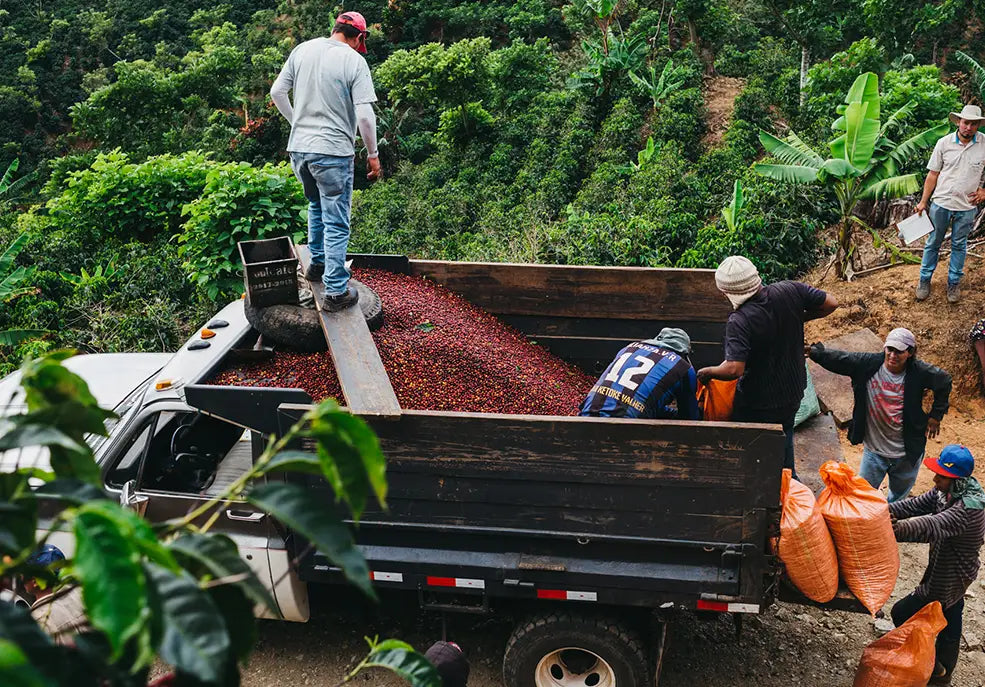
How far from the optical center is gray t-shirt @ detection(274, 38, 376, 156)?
16.4 feet

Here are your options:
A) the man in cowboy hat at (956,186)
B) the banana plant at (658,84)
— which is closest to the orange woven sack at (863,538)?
the man in cowboy hat at (956,186)

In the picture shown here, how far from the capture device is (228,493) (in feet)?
4.70

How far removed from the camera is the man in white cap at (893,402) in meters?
4.82

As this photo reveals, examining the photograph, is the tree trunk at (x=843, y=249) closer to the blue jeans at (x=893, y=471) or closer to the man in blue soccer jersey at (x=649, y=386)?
the blue jeans at (x=893, y=471)

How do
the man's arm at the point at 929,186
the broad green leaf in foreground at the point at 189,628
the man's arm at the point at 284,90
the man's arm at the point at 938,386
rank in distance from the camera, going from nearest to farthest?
the broad green leaf in foreground at the point at 189,628 < the man's arm at the point at 938,386 < the man's arm at the point at 284,90 < the man's arm at the point at 929,186

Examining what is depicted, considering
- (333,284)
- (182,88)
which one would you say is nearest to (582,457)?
(333,284)

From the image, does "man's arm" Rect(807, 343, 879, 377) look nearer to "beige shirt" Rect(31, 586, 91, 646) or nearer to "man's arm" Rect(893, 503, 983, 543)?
"man's arm" Rect(893, 503, 983, 543)

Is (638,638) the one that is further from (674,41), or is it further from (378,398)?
(674,41)

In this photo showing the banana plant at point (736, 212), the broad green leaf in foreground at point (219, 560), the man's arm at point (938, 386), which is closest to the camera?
the broad green leaf in foreground at point (219, 560)

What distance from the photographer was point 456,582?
3.92m

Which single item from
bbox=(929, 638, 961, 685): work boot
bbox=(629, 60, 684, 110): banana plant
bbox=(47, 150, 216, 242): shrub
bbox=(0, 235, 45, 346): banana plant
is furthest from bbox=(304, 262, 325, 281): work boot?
bbox=(629, 60, 684, 110): banana plant

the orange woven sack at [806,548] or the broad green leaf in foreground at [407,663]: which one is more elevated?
the broad green leaf in foreground at [407,663]

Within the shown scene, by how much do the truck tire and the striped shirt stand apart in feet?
4.60

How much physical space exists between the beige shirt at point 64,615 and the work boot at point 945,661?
156 inches
